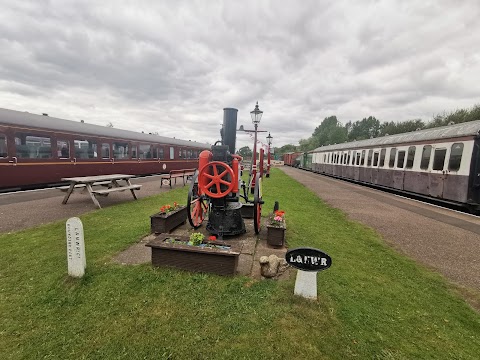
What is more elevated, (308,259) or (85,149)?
(85,149)

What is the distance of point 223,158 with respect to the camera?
14.9 feet

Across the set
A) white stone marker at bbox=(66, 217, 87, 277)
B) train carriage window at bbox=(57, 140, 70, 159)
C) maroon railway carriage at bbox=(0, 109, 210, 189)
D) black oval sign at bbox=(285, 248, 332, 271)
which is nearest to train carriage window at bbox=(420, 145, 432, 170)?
black oval sign at bbox=(285, 248, 332, 271)

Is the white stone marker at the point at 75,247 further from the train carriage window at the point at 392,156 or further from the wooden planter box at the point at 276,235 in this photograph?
the train carriage window at the point at 392,156

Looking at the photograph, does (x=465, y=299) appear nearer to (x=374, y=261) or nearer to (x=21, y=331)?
(x=374, y=261)

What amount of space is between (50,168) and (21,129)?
183 centimetres

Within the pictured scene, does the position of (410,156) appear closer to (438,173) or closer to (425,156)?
(425,156)

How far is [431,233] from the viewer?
19.4 feet

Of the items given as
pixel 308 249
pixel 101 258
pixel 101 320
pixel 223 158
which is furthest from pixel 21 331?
pixel 223 158

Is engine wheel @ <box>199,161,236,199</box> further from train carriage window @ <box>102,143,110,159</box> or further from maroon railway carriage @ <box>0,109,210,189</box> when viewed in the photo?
train carriage window @ <box>102,143,110,159</box>

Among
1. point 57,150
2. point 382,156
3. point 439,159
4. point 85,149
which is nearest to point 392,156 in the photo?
point 382,156

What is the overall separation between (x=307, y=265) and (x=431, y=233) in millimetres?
5076

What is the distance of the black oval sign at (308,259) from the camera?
272 centimetres

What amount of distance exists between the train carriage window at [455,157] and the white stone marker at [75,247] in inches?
454

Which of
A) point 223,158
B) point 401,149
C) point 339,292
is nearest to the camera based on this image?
point 339,292
